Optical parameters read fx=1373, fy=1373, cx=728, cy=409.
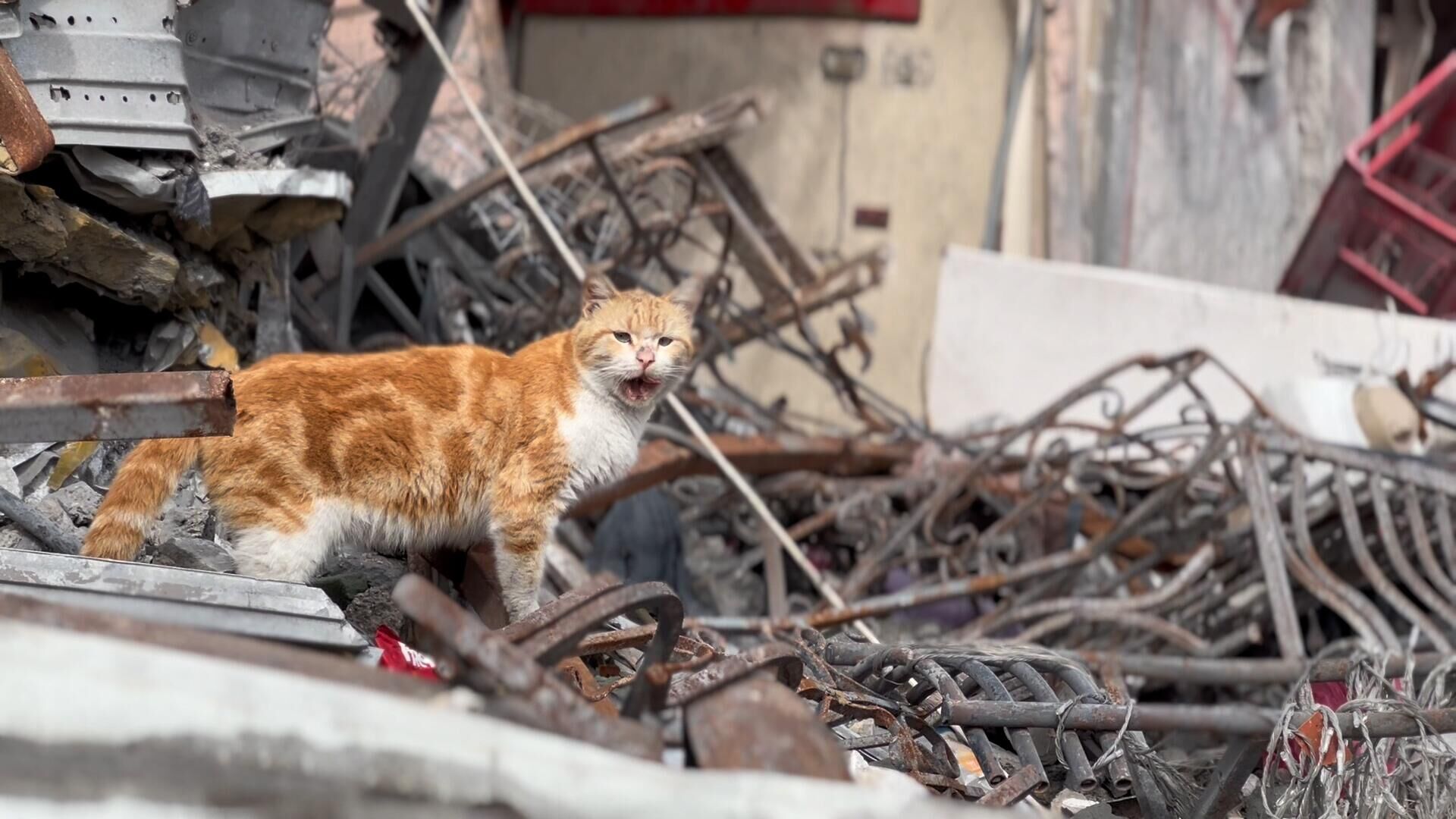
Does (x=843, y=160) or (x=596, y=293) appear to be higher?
(x=596, y=293)

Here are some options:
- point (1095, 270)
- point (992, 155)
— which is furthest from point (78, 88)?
point (992, 155)

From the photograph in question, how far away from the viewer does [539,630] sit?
171 centimetres

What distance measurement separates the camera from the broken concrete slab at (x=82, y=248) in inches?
103

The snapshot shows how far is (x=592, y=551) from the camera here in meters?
4.38

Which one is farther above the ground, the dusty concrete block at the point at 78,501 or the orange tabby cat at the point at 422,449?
the orange tabby cat at the point at 422,449

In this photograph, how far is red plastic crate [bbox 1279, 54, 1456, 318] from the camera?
6.70m

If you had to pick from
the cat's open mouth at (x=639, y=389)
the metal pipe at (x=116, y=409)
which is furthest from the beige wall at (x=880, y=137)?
the metal pipe at (x=116, y=409)

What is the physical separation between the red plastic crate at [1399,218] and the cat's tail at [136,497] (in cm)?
605

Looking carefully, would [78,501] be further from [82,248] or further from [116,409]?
[116,409]

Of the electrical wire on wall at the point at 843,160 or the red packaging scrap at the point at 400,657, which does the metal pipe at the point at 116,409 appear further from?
the electrical wire on wall at the point at 843,160

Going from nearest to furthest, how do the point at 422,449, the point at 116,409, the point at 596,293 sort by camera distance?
1. the point at 116,409
2. the point at 422,449
3. the point at 596,293

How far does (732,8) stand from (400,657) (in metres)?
7.08

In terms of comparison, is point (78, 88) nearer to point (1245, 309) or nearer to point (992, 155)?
point (1245, 309)

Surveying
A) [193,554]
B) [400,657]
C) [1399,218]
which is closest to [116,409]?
[400,657]
